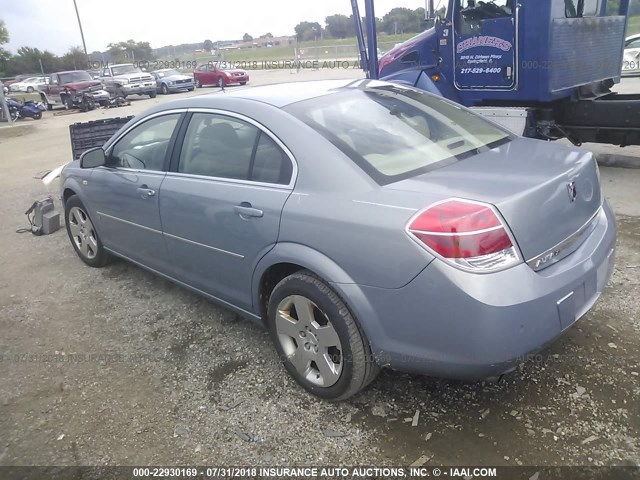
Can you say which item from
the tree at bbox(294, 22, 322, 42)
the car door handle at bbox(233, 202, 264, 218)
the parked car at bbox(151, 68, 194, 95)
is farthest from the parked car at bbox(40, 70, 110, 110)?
the tree at bbox(294, 22, 322, 42)

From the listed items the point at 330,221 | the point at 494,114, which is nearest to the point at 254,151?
the point at 330,221

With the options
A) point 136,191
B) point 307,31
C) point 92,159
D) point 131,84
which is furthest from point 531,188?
point 307,31

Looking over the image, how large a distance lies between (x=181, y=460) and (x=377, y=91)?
2.40 m

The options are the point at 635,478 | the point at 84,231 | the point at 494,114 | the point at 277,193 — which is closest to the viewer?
the point at 635,478

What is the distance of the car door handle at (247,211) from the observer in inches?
108

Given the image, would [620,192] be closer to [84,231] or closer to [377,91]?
[377,91]

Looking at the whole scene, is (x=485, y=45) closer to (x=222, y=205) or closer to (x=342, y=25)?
(x=222, y=205)

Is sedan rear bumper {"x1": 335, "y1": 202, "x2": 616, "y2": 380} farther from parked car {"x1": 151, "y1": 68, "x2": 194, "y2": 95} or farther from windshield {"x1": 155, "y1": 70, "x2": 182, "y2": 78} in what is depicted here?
windshield {"x1": 155, "y1": 70, "x2": 182, "y2": 78}

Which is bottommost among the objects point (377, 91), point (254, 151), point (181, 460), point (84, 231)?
point (181, 460)

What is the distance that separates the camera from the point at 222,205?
2961 millimetres

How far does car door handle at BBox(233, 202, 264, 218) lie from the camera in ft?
9.01

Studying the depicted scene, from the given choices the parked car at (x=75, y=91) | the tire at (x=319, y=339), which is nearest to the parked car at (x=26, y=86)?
the parked car at (x=75, y=91)

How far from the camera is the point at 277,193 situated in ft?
8.84

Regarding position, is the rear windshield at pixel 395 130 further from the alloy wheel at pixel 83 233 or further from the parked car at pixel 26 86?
the parked car at pixel 26 86
